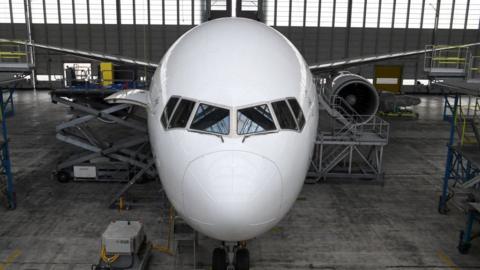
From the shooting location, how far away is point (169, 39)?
3562 cm

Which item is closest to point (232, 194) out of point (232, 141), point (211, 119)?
point (232, 141)

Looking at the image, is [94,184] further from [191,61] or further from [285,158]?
[285,158]

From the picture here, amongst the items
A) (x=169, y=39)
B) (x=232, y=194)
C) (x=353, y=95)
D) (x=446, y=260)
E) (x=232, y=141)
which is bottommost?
(x=446, y=260)

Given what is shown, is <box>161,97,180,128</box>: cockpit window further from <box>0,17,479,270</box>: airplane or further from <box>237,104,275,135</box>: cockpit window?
<box>237,104,275,135</box>: cockpit window

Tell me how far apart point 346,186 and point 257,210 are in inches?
363

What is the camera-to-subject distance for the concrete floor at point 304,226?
909 cm

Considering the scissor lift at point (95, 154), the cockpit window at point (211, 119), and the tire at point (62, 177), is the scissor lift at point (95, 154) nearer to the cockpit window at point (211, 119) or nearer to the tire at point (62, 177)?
the tire at point (62, 177)

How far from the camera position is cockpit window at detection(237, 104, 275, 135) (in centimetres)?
611

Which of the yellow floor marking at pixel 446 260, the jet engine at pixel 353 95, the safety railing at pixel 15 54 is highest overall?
the safety railing at pixel 15 54

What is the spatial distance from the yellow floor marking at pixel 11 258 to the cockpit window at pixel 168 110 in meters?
5.11

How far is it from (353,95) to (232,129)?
12.1 meters

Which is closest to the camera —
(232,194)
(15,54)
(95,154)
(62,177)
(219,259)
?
(232,194)

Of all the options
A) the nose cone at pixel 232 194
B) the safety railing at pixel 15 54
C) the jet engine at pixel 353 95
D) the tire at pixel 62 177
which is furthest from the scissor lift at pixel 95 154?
the nose cone at pixel 232 194

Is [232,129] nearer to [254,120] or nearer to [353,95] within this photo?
[254,120]
